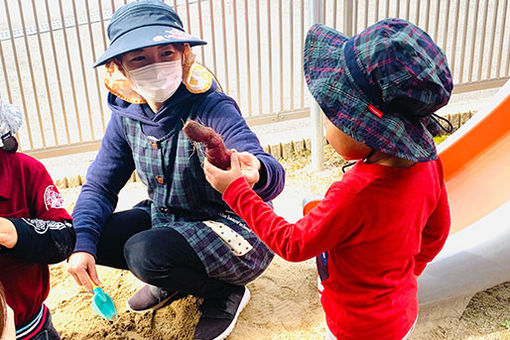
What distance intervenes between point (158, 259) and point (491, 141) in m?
1.78

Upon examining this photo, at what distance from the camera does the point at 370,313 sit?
59.9 inches

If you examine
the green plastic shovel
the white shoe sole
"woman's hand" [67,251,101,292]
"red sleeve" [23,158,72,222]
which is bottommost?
the white shoe sole

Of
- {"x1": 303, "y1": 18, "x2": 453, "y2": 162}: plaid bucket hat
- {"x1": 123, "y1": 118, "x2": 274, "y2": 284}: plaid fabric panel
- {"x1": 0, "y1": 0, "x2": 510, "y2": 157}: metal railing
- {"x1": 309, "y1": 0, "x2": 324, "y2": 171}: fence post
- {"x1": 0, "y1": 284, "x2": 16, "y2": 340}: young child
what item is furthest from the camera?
{"x1": 0, "y1": 0, "x2": 510, "y2": 157}: metal railing

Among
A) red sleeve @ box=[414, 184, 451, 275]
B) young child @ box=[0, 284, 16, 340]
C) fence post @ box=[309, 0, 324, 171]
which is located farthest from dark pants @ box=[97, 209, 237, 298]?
fence post @ box=[309, 0, 324, 171]

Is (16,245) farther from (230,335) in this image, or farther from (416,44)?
(416,44)

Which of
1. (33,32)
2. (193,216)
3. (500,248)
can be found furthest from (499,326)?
(33,32)

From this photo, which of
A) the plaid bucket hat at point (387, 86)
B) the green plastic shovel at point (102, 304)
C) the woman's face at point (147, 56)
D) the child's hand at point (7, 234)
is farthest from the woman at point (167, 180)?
the plaid bucket hat at point (387, 86)

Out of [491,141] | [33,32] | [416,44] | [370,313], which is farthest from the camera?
[33,32]

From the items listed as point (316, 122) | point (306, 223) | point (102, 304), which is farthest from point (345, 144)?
point (316, 122)

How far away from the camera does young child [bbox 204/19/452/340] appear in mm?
→ 1250

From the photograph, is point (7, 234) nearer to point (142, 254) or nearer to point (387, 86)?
point (142, 254)

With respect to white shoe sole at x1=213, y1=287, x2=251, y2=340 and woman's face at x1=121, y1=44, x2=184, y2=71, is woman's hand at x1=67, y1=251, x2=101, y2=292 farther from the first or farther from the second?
woman's face at x1=121, y1=44, x2=184, y2=71

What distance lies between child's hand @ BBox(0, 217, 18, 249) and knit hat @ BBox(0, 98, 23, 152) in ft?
0.67

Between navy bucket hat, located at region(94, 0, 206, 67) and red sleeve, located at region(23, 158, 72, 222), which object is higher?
navy bucket hat, located at region(94, 0, 206, 67)
